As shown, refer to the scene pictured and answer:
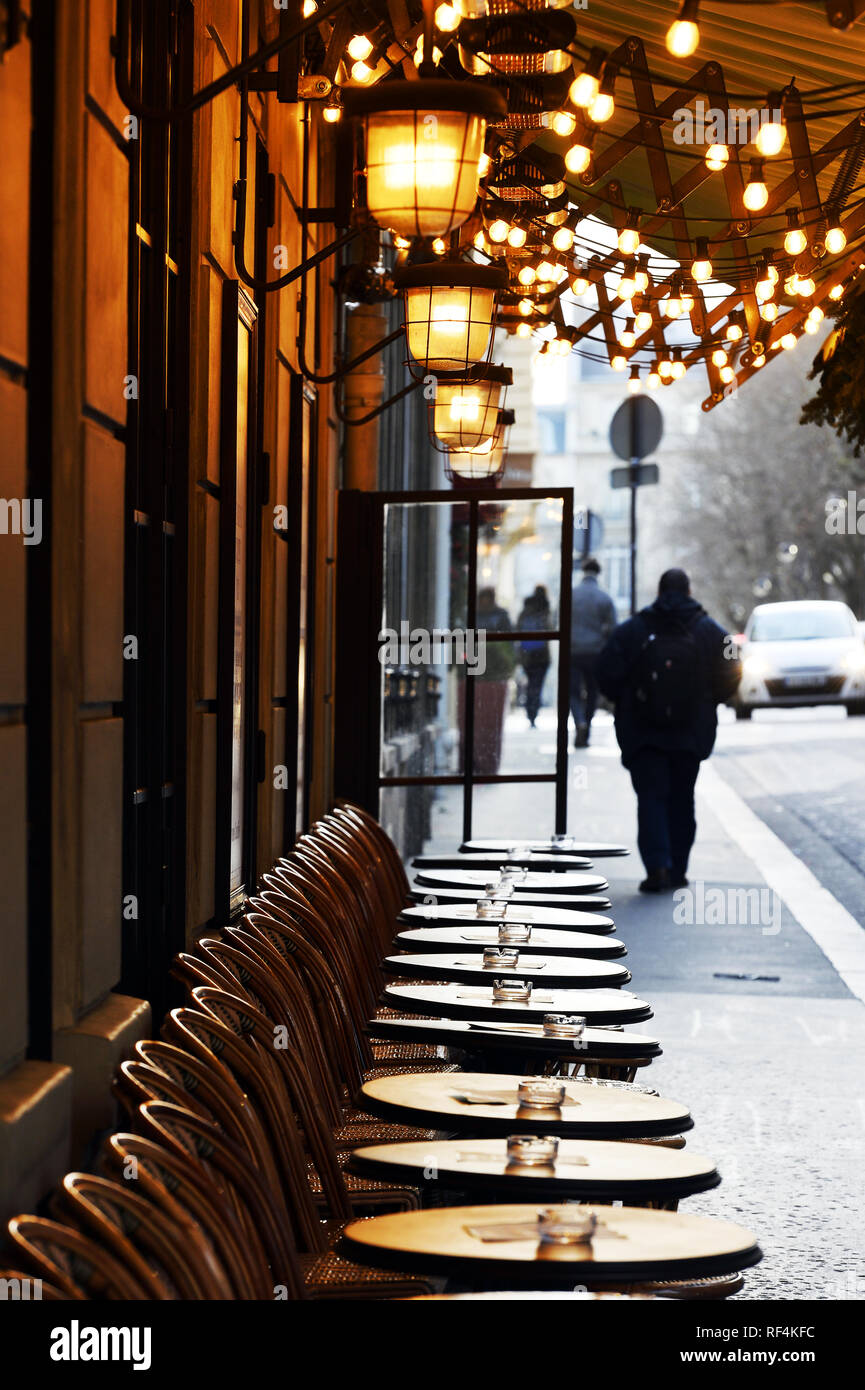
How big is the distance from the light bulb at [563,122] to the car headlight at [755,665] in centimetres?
1893

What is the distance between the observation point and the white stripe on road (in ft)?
29.7

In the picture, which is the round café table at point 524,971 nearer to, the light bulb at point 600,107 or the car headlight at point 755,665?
the light bulb at point 600,107

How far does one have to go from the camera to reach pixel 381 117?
336 centimetres

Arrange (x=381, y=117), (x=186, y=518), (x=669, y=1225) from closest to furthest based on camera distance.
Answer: (x=669, y=1225), (x=381, y=117), (x=186, y=518)

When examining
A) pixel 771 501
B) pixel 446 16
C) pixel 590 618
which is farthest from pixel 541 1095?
pixel 771 501

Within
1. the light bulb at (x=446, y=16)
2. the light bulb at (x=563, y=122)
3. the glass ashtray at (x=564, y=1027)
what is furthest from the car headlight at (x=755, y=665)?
the light bulb at (x=446, y=16)

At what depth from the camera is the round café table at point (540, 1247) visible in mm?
2578

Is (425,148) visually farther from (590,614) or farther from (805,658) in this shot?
(805,658)

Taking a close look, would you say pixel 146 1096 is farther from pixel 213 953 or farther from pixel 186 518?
pixel 186 518

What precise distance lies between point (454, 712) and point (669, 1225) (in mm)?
6350

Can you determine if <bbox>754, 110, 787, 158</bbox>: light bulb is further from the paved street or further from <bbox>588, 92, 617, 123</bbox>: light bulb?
the paved street

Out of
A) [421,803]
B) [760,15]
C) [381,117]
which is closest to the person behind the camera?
[381,117]

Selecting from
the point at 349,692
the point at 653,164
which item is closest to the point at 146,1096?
the point at 653,164

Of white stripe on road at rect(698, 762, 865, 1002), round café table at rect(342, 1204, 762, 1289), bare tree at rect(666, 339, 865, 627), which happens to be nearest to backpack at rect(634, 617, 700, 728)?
white stripe on road at rect(698, 762, 865, 1002)
